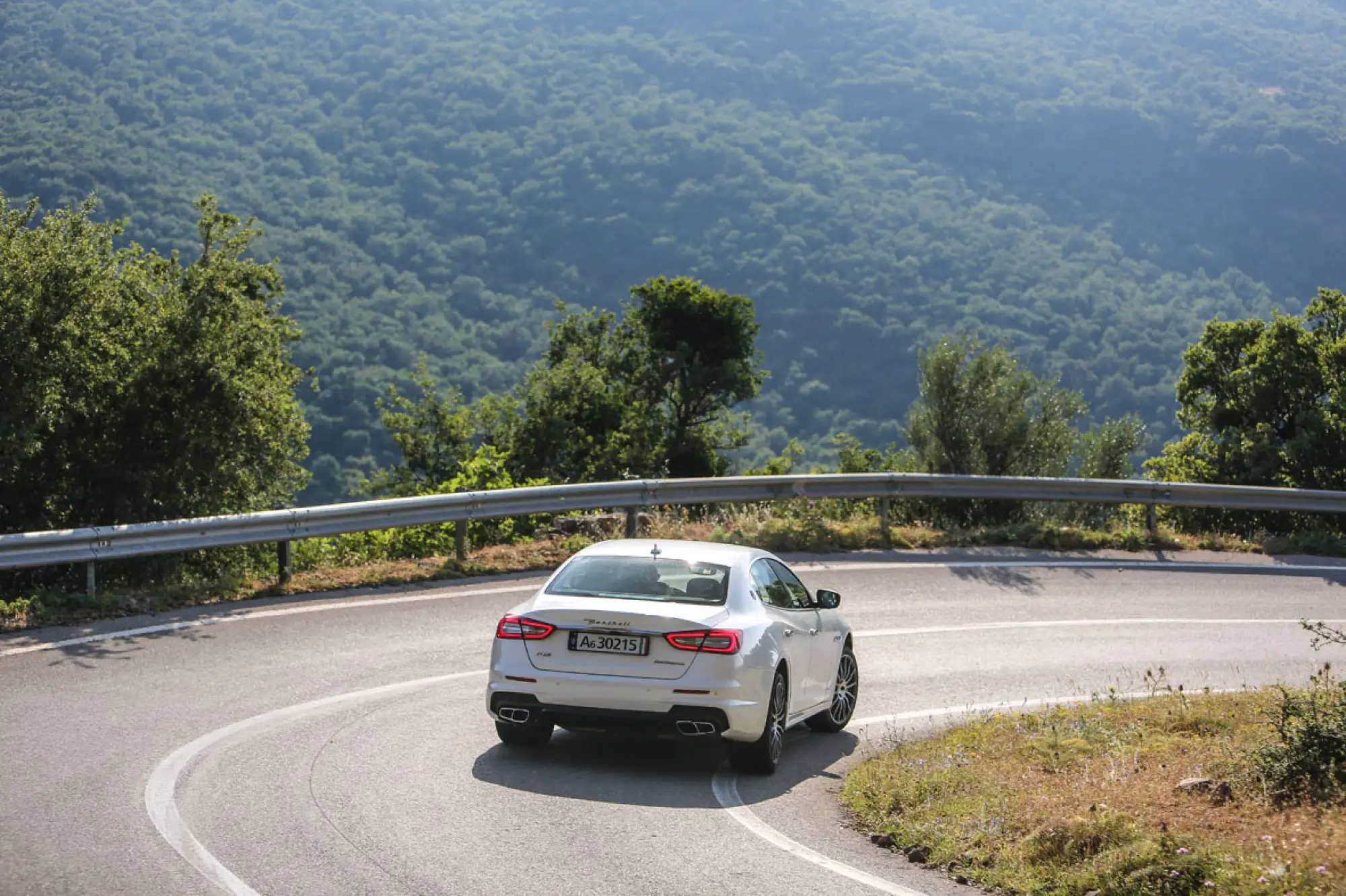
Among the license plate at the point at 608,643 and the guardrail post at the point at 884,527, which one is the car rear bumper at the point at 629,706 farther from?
the guardrail post at the point at 884,527

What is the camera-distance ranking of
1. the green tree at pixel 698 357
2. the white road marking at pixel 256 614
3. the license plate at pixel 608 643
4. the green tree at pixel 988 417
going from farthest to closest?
the green tree at pixel 698 357
the green tree at pixel 988 417
the white road marking at pixel 256 614
the license plate at pixel 608 643

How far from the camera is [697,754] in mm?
9695

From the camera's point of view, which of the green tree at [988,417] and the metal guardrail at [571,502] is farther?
the green tree at [988,417]

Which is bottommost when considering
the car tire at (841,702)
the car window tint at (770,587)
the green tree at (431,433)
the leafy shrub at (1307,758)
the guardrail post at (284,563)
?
the green tree at (431,433)

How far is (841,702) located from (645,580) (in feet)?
7.09

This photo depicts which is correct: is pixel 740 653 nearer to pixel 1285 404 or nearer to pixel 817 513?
pixel 817 513

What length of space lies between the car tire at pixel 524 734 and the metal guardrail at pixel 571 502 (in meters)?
→ 5.51

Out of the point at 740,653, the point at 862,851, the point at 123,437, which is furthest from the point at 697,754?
the point at 123,437

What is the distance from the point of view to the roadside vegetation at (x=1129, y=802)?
254 inches

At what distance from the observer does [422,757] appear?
8.95 metres

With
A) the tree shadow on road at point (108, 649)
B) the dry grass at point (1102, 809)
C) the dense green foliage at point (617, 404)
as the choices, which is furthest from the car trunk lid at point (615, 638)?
the dense green foliage at point (617, 404)

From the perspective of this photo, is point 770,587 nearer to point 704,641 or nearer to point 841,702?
point 841,702

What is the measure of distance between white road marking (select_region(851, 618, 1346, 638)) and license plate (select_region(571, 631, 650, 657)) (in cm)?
572

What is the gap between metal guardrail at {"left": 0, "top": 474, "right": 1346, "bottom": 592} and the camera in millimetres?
13344
